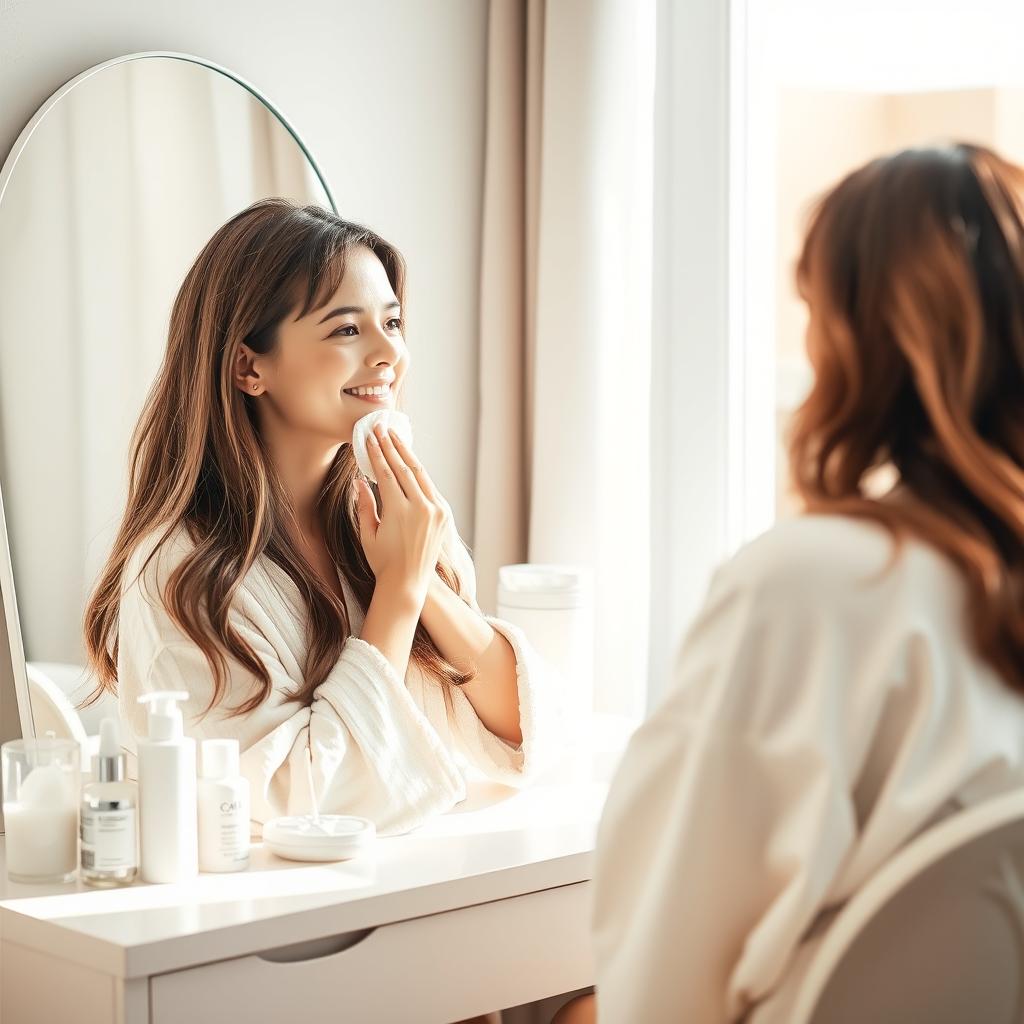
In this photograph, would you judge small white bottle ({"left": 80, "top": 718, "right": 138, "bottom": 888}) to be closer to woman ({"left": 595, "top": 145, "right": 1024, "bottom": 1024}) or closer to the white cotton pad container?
the white cotton pad container

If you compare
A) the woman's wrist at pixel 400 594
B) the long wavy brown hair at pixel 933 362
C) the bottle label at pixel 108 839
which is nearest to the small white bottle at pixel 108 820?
the bottle label at pixel 108 839

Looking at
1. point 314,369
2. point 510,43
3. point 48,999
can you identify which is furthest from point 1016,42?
point 48,999

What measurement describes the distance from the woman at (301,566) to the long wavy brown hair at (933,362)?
70cm

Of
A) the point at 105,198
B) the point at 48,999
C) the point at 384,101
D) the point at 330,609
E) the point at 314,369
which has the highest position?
the point at 384,101

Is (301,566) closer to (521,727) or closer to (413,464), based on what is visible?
(413,464)

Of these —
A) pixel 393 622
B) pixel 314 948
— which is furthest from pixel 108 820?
pixel 393 622

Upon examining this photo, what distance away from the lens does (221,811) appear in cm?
139

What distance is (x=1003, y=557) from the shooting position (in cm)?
96

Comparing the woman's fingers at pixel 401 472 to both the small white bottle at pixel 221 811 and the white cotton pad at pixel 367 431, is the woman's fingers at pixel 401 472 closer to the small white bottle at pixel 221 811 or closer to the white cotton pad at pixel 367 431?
the white cotton pad at pixel 367 431

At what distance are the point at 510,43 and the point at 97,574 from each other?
111 centimetres

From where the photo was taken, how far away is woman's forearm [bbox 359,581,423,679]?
1600 mm

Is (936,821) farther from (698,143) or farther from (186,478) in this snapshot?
(698,143)

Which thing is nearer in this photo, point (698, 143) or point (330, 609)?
point (330, 609)

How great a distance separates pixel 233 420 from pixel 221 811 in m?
0.48
